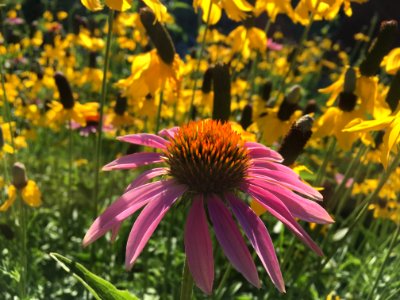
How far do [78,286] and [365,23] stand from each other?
22.1ft

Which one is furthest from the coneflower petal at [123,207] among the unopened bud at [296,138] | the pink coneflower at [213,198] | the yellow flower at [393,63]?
the yellow flower at [393,63]

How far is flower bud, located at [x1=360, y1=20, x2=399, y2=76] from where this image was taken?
1.26 metres

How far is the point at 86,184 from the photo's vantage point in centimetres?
254

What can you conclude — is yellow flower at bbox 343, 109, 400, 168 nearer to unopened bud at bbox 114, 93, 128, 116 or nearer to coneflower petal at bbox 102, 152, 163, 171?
coneflower petal at bbox 102, 152, 163, 171

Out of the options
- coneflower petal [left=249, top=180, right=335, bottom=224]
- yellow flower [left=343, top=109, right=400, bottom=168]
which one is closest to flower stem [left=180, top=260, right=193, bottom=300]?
coneflower petal [left=249, top=180, right=335, bottom=224]

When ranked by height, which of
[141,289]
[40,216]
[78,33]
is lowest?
[40,216]

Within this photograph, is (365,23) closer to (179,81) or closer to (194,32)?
(194,32)

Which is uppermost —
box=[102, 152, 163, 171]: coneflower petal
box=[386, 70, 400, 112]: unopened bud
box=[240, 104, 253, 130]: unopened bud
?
box=[386, 70, 400, 112]: unopened bud

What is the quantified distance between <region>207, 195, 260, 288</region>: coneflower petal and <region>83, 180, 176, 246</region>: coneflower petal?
0.29 feet

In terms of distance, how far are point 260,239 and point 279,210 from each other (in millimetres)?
77

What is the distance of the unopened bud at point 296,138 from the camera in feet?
3.25

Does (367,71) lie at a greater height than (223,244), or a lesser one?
greater

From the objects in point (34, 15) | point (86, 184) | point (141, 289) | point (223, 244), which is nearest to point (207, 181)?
point (223, 244)

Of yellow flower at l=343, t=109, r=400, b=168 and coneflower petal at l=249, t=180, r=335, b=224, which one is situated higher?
yellow flower at l=343, t=109, r=400, b=168
